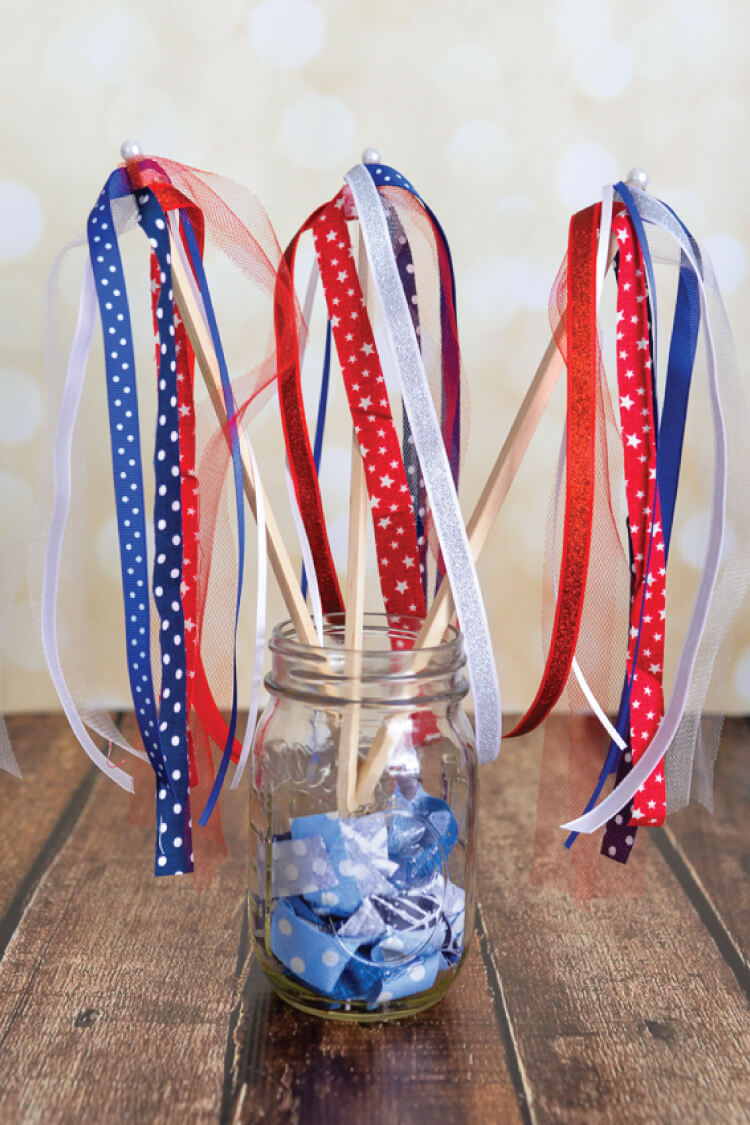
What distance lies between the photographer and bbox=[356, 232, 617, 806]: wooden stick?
412mm

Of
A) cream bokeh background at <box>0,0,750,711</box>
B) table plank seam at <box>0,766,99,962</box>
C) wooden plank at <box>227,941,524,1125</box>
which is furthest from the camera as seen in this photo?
cream bokeh background at <box>0,0,750,711</box>

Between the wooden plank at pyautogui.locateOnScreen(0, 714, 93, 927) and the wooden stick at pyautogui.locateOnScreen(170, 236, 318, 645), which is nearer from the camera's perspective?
the wooden stick at pyautogui.locateOnScreen(170, 236, 318, 645)

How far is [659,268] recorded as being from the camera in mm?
797

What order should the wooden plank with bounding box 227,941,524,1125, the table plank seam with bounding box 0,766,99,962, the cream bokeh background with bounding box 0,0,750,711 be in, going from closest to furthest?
the wooden plank with bounding box 227,941,524,1125 → the table plank seam with bounding box 0,766,99,962 → the cream bokeh background with bounding box 0,0,750,711

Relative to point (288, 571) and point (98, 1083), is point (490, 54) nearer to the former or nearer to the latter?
point (288, 571)

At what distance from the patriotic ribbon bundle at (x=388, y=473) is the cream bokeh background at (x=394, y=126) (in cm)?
31

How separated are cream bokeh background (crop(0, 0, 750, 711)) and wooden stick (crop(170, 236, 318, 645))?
351mm

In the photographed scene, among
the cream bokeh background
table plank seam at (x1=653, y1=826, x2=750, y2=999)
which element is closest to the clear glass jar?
table plank seam at (x1=653, y1=826, x2=750, y2=999)

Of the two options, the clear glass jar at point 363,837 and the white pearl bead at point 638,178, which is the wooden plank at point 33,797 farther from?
the white pearl bead at point 638,178

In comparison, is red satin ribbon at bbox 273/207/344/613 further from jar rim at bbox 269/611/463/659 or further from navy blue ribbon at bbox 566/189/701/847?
navy blue ribbon at bbox 566/189/701/847

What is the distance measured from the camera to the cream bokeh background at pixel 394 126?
2.50ft

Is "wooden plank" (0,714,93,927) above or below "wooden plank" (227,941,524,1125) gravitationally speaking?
below

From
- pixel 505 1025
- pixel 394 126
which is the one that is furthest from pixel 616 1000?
pixel 394 126

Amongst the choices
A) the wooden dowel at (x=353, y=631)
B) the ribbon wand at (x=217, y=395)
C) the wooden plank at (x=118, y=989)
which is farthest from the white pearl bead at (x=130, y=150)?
the wooden plank at (x=118, y=989)
